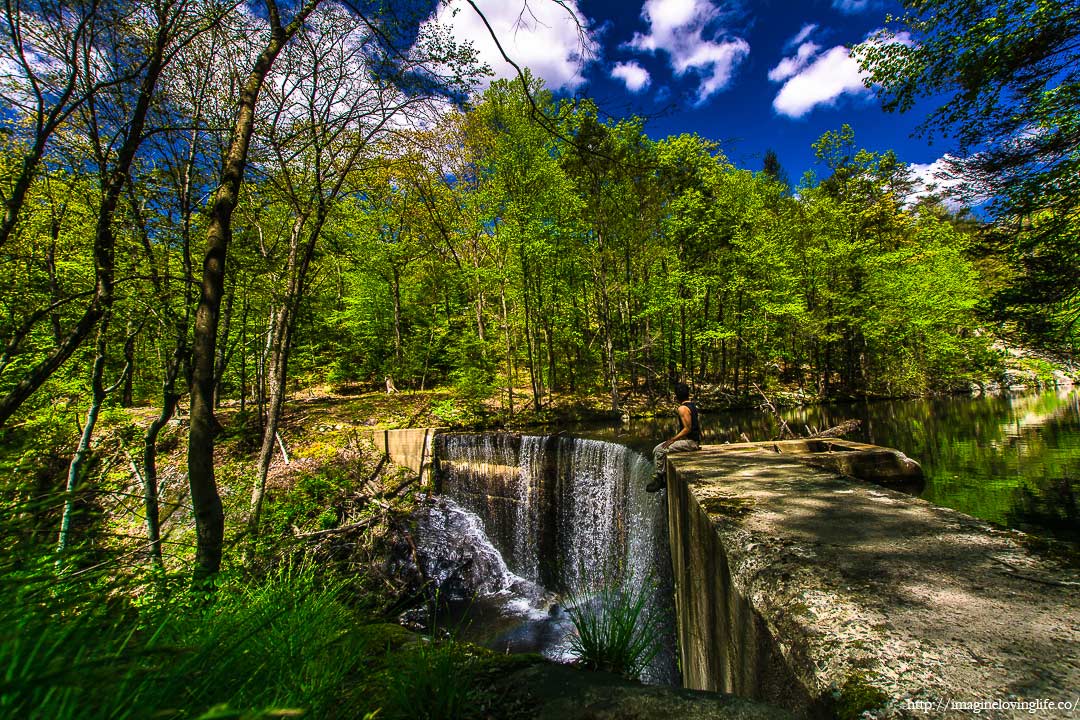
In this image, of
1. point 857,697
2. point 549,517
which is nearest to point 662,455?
point 549,517

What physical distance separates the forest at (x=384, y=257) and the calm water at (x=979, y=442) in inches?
116

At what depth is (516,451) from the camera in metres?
9.53

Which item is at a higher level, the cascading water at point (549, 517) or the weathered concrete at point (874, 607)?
the weathered concrete at point (874, 607)

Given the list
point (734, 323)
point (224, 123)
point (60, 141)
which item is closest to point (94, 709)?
point (224, 123)

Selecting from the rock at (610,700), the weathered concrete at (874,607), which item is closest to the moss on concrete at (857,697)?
the weathered concrete at (874,607)

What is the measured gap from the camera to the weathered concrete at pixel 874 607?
1064mm

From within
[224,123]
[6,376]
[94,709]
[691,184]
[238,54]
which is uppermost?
[691,184]

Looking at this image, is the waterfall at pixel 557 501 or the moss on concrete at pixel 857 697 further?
the waterfall at pixel 557 501

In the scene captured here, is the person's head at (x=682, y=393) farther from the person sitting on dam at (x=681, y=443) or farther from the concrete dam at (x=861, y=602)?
the concrete dam at (x=861, y=602)

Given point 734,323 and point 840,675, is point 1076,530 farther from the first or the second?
point 734,323

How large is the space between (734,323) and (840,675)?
73.0 ft

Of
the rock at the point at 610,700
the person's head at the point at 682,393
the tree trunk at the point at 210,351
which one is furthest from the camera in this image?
the person's head at the point at 682,393

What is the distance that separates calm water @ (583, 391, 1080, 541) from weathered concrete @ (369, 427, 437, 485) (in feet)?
17.6

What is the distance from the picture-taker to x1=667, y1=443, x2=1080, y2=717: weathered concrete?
1.06 metres
